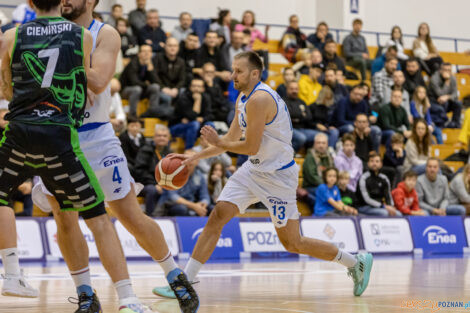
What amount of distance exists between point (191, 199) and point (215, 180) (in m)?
0.55

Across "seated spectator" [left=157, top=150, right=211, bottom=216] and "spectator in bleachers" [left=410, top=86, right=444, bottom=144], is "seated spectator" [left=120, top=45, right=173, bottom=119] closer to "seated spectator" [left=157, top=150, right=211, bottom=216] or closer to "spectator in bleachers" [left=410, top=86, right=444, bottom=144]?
"seated spectator" [left=157, top=150, right=211, bottom=216]

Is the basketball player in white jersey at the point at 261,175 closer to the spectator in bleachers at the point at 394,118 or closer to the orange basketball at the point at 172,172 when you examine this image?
the orange basketball at the point at 172,172

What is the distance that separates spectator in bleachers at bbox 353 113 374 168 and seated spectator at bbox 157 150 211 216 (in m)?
3.82

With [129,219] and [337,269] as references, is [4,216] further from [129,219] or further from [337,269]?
[337,269]

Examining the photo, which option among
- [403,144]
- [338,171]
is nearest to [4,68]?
[338,171]

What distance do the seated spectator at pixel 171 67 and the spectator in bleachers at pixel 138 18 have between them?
54.3 inches

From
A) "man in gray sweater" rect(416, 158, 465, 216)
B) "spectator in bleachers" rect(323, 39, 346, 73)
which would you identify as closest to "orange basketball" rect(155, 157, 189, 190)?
"man in gray sweater" rect(416, 158, 465, 216)

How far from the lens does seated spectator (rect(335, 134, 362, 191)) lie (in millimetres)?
15242

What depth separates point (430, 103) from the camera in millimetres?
19562

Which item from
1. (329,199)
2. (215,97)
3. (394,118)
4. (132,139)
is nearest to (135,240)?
(132,139)

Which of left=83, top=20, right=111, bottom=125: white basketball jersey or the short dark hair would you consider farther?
left=83, top=20, right=111, bottom=125: white basketball jersey

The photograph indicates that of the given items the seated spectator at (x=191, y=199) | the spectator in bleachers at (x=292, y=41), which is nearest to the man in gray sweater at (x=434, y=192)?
the seated spectator at (x=191, y=199)

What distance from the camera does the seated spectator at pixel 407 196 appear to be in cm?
1511

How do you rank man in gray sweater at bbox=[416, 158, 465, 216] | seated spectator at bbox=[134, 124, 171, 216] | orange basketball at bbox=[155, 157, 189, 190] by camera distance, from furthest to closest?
man in gray sweater at bbox=[416, 158, 465, 216], seated spectator at bbox=[134, 124, 171, 216], orange basketball at bbox=[155, 157, 189, 190]
